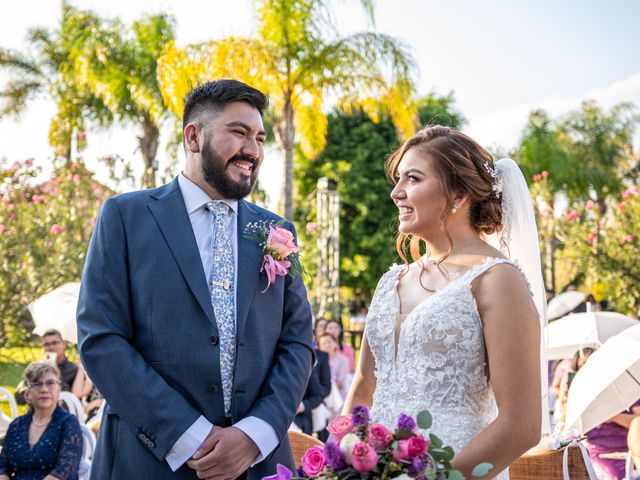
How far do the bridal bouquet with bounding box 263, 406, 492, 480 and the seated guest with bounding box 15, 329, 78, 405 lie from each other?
6885 mm

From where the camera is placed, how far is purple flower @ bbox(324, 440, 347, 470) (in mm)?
2029

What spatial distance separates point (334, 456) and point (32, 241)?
36.9 ft

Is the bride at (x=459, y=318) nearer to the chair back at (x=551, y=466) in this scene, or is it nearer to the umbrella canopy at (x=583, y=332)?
the chair back at (x=551, y=466)

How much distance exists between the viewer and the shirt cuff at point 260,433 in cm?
278

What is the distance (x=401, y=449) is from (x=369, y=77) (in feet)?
45.5

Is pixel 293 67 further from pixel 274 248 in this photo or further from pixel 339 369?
pixel 274 248

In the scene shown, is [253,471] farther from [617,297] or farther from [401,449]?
[617,297]

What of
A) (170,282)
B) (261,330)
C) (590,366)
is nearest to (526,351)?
(261,330)

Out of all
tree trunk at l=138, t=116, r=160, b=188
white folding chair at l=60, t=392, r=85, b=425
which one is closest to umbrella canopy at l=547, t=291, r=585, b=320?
white folding chair at l=60, t=392, r=85, b=425

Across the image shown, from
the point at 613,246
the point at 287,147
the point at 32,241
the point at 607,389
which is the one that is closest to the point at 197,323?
the point at 607,389

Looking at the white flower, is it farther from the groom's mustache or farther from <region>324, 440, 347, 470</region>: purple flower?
the groom's mustache

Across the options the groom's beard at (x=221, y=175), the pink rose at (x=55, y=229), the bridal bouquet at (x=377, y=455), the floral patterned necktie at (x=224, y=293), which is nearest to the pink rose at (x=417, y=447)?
the bridal bouquet at (x=377, y=455)

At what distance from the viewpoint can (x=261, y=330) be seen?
9.70ft

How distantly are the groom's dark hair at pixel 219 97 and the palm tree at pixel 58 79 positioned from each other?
58.9 ft
